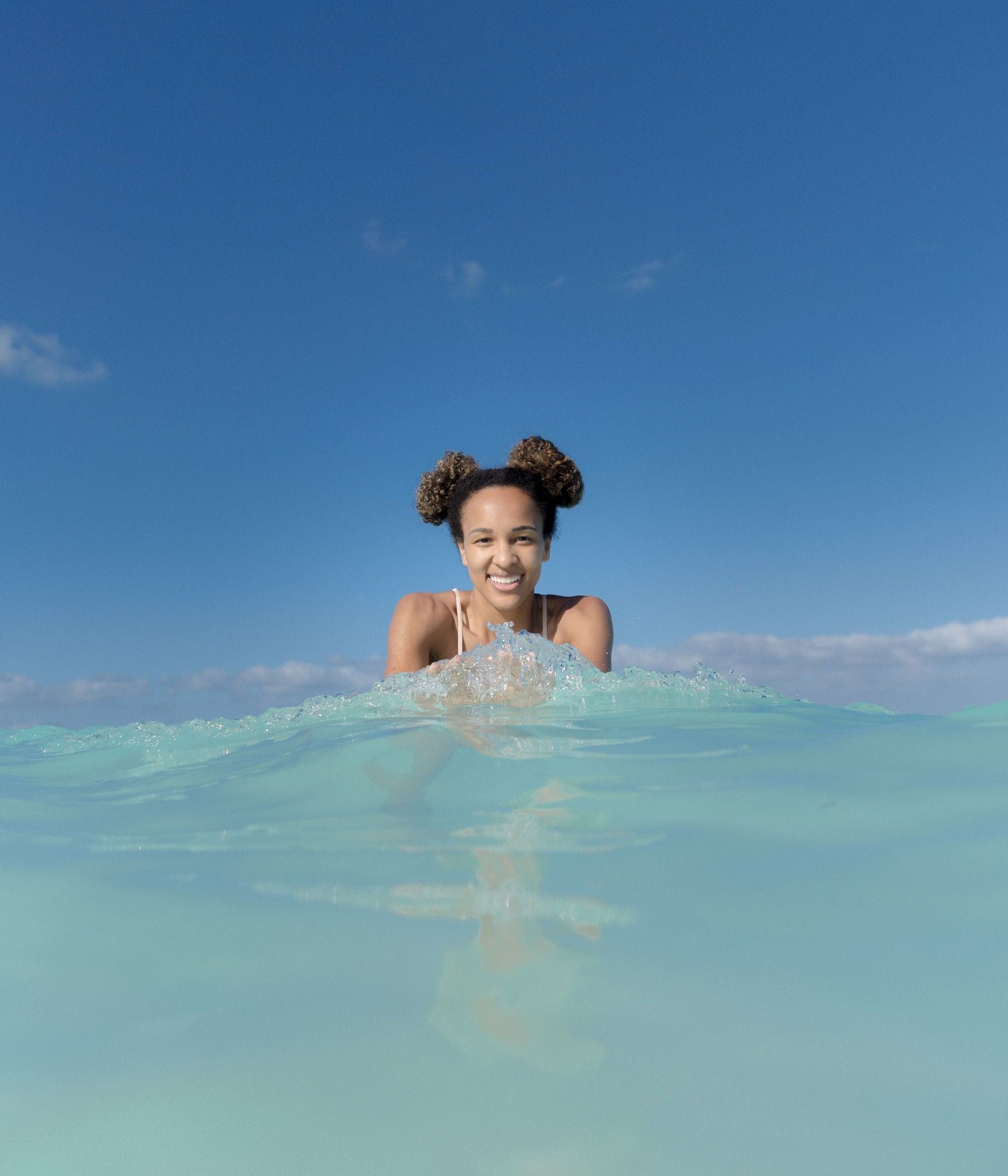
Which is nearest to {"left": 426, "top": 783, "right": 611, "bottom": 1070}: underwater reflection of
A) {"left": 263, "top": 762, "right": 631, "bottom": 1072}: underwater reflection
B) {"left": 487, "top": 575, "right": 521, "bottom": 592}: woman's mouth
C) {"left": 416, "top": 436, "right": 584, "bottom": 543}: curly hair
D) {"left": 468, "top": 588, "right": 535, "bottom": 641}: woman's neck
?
{"left": 263, "top": 762, "right": 631, "bottom": 1072}: underwater reflection

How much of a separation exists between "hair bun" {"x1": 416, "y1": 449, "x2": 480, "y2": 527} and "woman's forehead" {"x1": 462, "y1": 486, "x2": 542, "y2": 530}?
0.47m

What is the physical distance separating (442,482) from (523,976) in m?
4.96

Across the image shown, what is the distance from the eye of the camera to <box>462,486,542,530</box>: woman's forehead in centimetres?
551

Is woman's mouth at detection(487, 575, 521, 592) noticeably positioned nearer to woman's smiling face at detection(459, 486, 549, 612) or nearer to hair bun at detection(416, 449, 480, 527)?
woman's smiling face at detection(459, 486, 549, 612)

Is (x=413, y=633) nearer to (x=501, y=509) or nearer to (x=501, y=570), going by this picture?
(x=501, y=570)

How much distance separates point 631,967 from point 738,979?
179 millimetres

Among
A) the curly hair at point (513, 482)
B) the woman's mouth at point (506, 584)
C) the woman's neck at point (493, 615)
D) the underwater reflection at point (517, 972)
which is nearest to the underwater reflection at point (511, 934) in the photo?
the underwater reflection at point (517, 972)

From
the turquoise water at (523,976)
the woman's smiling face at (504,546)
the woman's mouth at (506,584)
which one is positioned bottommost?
the turquoise water at (523,976)

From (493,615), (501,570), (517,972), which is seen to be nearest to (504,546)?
(501,570)

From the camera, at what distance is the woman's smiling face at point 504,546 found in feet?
18.0

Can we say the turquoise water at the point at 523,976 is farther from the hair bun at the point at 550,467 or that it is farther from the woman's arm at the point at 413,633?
the hair bun at the point at 550,467

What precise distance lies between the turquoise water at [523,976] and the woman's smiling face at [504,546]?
2641 mm

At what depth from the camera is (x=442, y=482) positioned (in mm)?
6121

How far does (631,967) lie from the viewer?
143 centimetres
